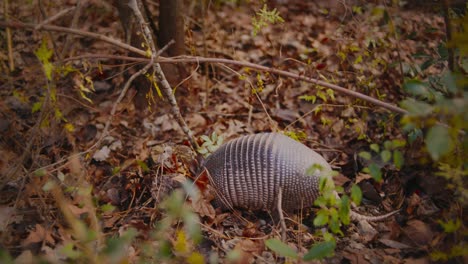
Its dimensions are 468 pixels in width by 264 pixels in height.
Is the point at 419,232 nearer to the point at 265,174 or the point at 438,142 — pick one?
the point at 265,174

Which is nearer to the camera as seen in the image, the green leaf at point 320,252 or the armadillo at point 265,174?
the green leaf at point 320,252

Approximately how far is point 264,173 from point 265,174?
0.01m

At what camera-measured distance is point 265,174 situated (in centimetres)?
400

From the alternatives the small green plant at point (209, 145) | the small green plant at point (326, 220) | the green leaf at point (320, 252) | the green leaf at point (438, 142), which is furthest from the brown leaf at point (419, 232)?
the small green plant at point (209, 145)

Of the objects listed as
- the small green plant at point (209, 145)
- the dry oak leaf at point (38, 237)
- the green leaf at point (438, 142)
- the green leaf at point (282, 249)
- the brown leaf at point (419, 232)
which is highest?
the green leaf at point (438, 142)

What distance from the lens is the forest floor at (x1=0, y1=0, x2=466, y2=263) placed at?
3.39m

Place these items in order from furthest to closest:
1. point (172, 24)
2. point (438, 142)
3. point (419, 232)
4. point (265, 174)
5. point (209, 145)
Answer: point (172, 24), point (209, 145), point (265, 174), point (419, 232), point (438, 142)

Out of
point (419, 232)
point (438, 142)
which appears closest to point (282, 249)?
point (438, 142)

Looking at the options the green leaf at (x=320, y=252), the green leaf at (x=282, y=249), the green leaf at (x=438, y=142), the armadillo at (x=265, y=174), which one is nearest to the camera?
the green leaf at (x=438, y=142)

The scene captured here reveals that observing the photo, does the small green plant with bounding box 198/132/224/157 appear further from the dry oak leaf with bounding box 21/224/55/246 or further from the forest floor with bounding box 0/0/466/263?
the dry oak leaf with bounding box 21/224/55/246

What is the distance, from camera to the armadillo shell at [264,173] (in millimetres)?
3957

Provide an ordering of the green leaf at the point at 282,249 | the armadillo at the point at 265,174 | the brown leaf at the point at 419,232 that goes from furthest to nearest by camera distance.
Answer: the armadillo at the point at 265,174
the brown leaf at the point at 419,232
the green leaf at the point at 282,249

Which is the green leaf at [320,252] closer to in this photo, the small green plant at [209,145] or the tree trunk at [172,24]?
the small green plant at [209,145]

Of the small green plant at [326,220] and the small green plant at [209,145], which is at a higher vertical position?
the small green plant at [326,220]
